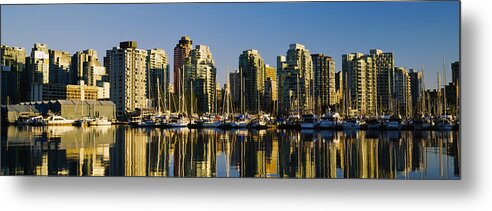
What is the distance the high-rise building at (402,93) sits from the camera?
5.29m

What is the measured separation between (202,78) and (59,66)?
115 centimetres

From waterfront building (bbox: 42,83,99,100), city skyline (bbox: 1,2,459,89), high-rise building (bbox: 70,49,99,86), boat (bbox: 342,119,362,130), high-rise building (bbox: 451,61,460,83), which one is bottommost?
boat (bbox: 342,119,362,130)

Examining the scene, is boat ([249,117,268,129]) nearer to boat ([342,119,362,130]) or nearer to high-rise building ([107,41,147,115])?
boat ([342,119,362,130])

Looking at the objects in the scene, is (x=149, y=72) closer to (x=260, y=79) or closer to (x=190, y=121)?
(x=190, y=121)

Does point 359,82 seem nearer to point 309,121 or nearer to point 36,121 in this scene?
point 309,121

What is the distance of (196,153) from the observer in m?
5.32

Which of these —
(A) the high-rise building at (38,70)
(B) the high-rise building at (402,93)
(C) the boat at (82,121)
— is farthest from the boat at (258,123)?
(A) the high-rise building at (38,70)

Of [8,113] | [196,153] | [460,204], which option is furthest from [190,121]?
[460,204]

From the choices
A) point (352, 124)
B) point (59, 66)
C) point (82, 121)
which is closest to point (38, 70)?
point (59, 66)

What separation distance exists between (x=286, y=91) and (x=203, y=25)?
0.85 metres

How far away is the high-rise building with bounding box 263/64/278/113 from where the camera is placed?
18.0 ft

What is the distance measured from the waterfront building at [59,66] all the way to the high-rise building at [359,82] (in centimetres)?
221

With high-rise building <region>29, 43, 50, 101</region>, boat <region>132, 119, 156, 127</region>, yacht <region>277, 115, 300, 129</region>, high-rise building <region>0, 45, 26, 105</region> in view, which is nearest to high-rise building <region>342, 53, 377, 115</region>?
yacht <region>277, 115, 300, 129</region>

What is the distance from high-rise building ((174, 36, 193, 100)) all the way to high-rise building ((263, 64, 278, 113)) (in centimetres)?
65
